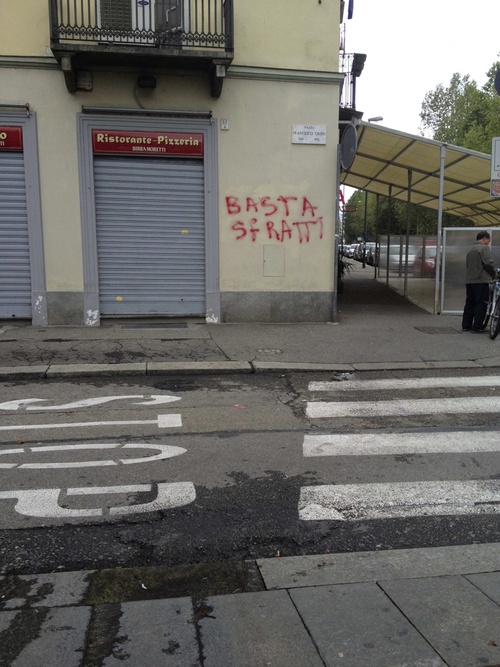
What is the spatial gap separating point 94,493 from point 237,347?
529cm

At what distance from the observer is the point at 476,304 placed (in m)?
10.9

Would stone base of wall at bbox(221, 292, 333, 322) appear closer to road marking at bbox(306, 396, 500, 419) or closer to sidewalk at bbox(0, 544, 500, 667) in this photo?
road marking at bbox(306, 396, 500, 419)

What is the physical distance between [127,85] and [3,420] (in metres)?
7.23

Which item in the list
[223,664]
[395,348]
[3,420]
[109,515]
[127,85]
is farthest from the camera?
[127,85]

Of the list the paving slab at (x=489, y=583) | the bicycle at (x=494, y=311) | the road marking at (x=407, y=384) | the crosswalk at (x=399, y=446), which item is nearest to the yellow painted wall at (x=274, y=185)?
the bicycle at (x=494, y=311)

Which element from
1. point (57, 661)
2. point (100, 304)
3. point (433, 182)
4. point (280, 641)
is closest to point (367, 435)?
point (280, 641)

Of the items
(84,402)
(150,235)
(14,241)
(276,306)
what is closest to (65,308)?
(14,241)

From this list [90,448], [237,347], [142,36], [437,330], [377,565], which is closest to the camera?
[377,565]

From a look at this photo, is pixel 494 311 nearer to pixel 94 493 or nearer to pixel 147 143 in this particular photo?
pixel 147 143

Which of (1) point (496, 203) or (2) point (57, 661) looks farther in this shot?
(1) point (496, 203)

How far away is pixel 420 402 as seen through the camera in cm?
675

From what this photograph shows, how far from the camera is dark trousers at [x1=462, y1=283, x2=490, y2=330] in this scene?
10.8m

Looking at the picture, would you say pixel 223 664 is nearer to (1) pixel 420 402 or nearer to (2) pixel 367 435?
(2) pixel 367 435

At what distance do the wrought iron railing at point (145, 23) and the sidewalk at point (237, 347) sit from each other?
198 inches
